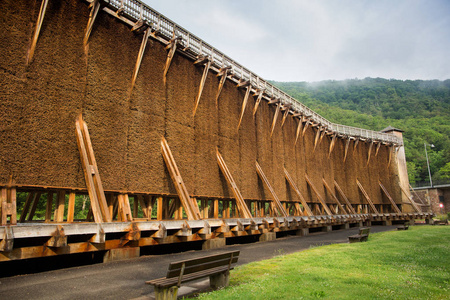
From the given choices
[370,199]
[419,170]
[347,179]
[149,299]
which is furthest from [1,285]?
[419,170]

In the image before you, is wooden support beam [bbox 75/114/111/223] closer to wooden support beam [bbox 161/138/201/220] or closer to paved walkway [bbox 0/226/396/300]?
paved walkway [bbox 0/226/396/300]

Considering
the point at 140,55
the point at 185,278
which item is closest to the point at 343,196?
the point at 140,55

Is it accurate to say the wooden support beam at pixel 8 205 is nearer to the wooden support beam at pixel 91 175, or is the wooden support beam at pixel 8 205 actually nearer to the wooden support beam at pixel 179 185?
the wooden support beam at pixel 91 175

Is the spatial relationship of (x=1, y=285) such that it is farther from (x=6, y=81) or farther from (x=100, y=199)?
(x=6, y=81)

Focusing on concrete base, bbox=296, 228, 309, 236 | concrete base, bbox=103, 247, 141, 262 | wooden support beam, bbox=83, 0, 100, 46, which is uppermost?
wooden support beam, bbox=83, 0, 100, 46

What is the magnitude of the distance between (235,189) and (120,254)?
790cm

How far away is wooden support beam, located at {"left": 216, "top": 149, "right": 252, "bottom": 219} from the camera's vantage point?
16.2 metres

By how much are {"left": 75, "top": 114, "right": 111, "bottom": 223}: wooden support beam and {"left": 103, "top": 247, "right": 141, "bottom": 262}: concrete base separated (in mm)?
1010

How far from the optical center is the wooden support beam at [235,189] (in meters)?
16.2

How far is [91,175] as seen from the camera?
397 inches

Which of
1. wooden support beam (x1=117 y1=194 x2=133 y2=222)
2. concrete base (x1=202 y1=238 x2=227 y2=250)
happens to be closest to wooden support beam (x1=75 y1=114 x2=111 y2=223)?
wooden support beam (x1=117 y1=194 x2=133 y2=222)

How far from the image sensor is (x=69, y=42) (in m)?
11.0

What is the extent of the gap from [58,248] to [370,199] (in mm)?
33677

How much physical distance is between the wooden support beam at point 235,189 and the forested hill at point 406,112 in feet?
198
